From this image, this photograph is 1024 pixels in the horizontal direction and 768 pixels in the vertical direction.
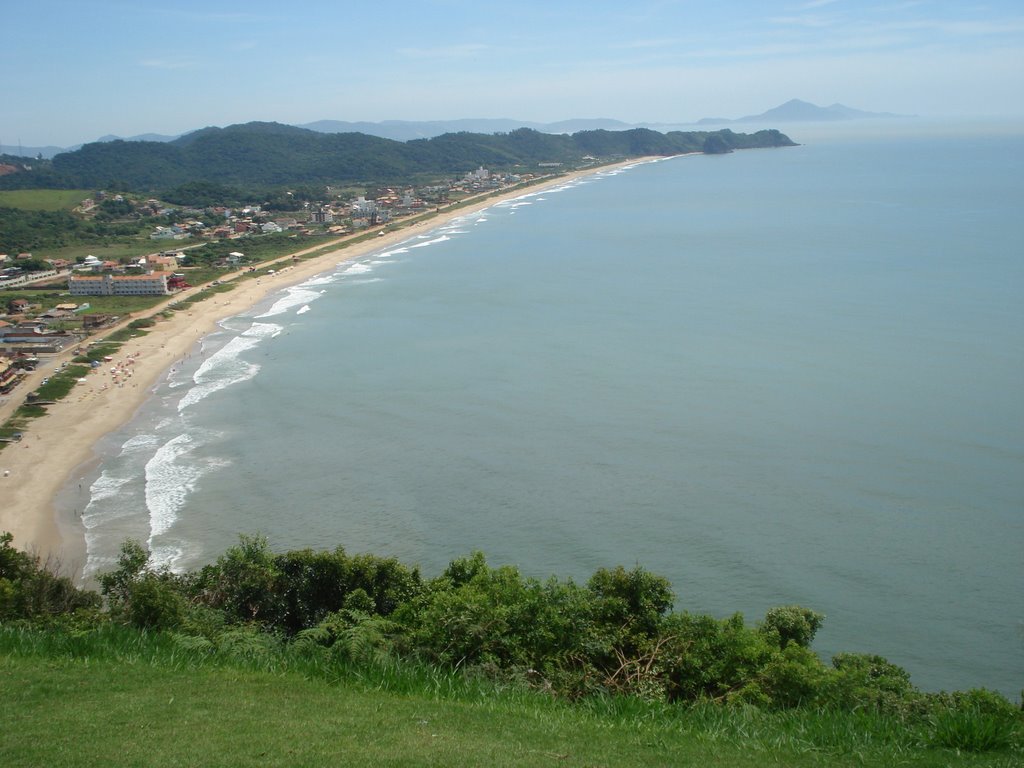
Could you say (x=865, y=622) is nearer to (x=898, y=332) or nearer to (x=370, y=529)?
(x=370, y=529)

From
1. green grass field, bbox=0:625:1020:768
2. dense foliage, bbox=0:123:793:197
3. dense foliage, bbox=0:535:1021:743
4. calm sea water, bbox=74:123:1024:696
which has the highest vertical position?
dense foliage, bbox=0:123:793:197

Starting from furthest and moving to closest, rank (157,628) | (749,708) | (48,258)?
(48,258) → (157,628) → (749,708)

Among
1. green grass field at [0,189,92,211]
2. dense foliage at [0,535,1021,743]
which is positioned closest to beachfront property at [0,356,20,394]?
dense foliage at [0,535,1021,743]

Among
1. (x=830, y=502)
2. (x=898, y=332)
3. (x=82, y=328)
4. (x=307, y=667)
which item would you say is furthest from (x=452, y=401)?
(x=82, y=328)

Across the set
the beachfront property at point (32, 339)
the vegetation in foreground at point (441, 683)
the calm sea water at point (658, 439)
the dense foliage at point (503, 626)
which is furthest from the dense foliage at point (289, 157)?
the vegetation in foreground at point (441, 683)

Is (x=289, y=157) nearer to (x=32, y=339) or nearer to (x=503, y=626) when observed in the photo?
(x=32, y=339)

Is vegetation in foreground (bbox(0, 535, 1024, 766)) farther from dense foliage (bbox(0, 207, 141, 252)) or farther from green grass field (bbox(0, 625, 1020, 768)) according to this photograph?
dense foliage (bbox(0, 207, 141, 252))
